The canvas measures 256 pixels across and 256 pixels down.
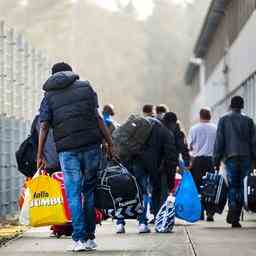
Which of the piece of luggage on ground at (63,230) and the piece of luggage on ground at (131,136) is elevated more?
the piece of luggage on ground at (131,136)

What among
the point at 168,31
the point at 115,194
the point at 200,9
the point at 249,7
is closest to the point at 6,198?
the point at 115,194

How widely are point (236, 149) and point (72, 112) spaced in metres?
5.23

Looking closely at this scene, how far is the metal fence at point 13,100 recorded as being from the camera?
19922 millimetres

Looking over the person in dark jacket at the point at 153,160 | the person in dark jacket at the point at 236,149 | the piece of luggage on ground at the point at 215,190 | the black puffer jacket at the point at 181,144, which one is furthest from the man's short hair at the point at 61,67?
the piece of luggage on ground at the point at 215,190

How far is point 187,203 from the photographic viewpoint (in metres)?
17.7

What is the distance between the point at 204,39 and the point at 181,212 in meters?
45.5

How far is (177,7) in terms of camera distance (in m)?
142

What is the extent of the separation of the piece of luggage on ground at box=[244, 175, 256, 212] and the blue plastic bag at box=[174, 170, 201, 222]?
92cm

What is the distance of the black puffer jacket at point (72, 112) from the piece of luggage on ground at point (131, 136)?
2855 millimetres

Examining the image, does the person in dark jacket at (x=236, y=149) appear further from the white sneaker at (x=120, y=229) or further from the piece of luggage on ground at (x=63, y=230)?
the piece of luggage on ground at (x=63, y=230)

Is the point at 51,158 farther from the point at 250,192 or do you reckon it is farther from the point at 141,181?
the point at 250,192

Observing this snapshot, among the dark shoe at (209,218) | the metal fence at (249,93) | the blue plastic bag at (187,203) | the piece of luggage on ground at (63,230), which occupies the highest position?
the metal fence at (249,93)

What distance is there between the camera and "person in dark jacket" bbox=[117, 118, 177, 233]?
16.6 m

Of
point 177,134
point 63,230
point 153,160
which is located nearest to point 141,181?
point 153,160
